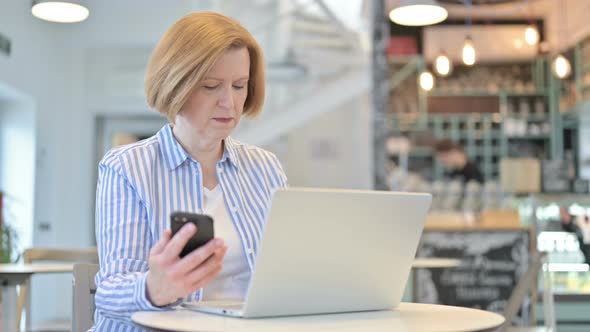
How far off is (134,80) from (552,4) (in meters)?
6.12

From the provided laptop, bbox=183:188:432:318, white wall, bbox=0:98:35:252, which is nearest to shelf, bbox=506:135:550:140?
white wall, bbox=0:98:35:252

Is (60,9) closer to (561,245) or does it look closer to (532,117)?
(561,245)

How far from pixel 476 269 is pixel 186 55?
186 inches

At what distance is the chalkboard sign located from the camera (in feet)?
19.3

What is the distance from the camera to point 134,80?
8.04m

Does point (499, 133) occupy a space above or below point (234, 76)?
above

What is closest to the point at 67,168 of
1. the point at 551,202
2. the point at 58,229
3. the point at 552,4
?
the point at 58,229

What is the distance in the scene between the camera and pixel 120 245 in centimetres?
152

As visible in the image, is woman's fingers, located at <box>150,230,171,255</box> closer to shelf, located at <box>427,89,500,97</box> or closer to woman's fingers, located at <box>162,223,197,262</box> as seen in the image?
woman's fingers, located at <box>162,223,197,262</box>

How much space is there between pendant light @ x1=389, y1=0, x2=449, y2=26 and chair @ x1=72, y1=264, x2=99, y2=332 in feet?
9.77

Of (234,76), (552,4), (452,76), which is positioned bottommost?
(234,76)

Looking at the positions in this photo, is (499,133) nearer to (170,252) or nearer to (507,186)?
(507,186)

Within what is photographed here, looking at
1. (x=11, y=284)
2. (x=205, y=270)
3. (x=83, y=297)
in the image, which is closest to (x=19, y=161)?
(x=11, y=284)

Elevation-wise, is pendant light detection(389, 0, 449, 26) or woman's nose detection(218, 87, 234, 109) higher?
pendant light detection(389, 0, 449, 26)
